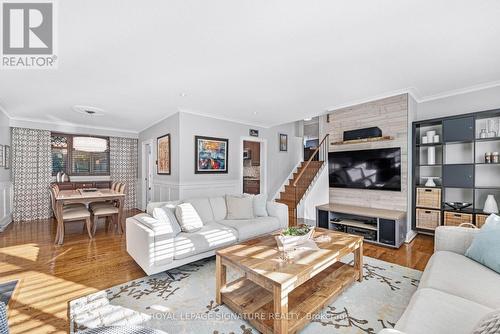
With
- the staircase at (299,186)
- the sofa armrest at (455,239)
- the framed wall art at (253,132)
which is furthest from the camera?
the framed wall art at (253,132)

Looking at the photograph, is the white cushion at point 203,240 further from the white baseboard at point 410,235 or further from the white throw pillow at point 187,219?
the white baseboard at point 410,235

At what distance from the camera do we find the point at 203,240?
2.73 metres

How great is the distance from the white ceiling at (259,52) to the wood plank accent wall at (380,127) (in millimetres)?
466

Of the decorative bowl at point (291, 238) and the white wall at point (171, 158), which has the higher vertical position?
Result: the white wall at point (171, 158)

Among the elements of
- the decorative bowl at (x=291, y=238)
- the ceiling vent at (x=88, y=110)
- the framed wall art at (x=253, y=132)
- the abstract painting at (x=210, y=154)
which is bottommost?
the decorative bowl at (x=291, y=238)

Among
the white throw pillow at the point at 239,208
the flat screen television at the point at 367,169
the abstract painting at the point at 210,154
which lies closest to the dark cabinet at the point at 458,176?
the flat screen television at the point at 367,169

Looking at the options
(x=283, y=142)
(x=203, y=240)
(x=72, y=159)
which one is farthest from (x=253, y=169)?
(x=72, y=159)

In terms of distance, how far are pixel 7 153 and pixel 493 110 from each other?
884 centimetres

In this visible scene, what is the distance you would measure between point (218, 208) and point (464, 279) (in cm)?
285

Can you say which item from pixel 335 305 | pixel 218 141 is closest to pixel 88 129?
pixel 218 141

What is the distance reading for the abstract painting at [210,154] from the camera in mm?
4656

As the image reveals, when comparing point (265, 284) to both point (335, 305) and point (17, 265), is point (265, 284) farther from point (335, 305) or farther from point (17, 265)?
point (17, 265)

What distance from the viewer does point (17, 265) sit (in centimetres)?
279

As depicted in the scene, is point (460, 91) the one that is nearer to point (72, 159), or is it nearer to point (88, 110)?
point (88, 110)
